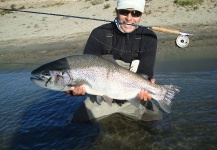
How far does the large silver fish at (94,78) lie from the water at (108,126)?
42.8 inches

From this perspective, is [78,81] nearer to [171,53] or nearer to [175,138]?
[175,138]

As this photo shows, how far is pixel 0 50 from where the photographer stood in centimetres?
1460

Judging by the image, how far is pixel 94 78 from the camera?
12.6 feet

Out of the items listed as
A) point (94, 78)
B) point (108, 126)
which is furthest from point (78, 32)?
point (94, 78)

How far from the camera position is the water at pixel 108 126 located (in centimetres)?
475

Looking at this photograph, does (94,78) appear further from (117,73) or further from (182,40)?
(182,40)

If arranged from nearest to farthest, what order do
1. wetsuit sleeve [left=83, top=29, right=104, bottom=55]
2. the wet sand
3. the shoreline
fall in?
1. wetsuit sleeve [left=83, top=29, right=104, bottom=55]
2. the wet sand
3. the shoreline

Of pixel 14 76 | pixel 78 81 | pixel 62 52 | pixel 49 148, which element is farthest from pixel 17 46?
pixel 78 81

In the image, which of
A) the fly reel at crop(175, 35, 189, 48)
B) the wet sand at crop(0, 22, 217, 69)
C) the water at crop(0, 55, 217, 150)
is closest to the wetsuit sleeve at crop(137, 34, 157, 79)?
the water at crop(0, 55, 217, 150)

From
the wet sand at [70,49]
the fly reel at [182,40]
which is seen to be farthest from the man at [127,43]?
the wet sand at [70,49]

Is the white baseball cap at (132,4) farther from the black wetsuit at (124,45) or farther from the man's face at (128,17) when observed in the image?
the black wetsuit at (124,45)

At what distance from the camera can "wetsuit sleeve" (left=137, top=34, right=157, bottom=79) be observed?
478cm

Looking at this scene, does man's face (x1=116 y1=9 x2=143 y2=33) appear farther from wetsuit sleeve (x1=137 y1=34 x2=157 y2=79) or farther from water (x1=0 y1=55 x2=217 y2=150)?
water (x1=0 y1=55 x2=217 y2=150)

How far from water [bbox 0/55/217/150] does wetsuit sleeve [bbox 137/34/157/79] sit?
1162mm
